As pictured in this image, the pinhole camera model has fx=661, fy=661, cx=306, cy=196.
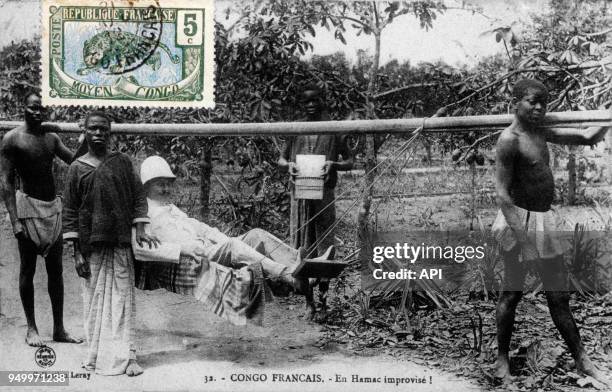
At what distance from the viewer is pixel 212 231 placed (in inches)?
185

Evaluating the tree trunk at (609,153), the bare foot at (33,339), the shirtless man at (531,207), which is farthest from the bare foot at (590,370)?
the bare foot at (33,339)

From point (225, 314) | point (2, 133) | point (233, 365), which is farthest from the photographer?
point (2, 133)

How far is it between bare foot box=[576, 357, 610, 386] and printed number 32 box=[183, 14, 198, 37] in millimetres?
3433

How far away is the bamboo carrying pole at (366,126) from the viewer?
159 inches

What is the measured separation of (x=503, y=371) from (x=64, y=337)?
3.03 meters

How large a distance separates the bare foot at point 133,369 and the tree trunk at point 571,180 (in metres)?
3.42

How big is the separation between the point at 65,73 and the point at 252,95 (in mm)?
1480

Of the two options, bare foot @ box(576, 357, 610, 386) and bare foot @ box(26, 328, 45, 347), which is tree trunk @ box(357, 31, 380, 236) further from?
Result: bare foot @ box(26, 328, 45, 347)

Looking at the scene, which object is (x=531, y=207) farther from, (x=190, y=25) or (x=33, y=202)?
(x=33, y=202)

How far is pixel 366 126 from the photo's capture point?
4398mm

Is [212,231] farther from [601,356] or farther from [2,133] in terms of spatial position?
[601,356]

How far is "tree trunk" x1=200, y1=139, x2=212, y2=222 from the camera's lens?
5809 mm

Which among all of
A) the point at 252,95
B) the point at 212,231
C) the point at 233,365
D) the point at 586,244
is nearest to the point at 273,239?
the point at 212,231

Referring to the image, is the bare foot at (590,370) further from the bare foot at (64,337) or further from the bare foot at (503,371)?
the bare foot at (64,337)
